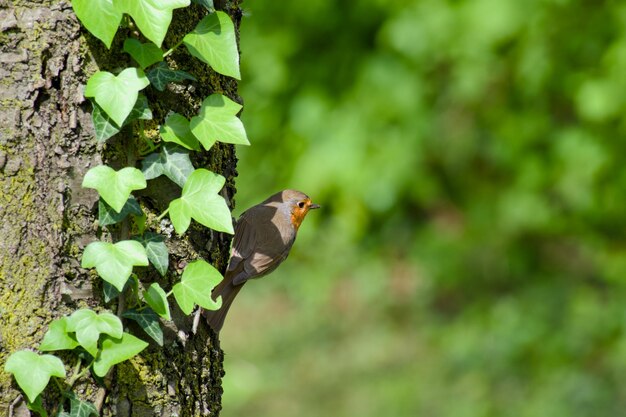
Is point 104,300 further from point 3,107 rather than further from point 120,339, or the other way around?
point 3,107

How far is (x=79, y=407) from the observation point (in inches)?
75.1

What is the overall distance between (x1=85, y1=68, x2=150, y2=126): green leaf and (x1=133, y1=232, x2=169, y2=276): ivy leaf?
28 centimetres

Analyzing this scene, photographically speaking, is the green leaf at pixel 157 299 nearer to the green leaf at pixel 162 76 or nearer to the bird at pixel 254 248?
the bird at pixel 254 248

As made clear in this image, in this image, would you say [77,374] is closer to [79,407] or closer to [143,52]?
[79,407]

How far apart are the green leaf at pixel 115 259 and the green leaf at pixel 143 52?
388 millimetres

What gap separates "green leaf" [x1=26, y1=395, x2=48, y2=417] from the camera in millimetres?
1854

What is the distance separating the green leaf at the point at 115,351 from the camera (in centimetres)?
190

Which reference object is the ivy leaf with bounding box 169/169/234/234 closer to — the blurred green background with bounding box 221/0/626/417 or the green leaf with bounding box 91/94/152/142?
the green leaf with bounding box 91/94/152/142

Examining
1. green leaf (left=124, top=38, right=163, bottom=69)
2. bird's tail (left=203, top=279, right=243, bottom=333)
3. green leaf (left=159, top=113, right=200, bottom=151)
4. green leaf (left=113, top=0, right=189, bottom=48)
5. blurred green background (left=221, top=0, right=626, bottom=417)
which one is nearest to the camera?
green leaf (left=113, top=0, right=189, bottom=48)

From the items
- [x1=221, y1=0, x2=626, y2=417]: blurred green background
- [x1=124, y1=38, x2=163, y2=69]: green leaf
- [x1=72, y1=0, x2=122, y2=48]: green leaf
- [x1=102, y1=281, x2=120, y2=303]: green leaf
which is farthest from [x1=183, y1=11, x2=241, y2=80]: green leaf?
[x1=221, y1=0, x2=626, y2=417]: blurred green background

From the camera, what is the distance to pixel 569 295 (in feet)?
24.4

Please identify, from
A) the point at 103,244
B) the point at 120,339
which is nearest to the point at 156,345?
the point at 120,339

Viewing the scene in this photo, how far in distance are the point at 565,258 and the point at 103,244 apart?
648cm

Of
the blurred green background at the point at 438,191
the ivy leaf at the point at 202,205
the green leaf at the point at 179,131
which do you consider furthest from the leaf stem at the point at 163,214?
the blurred green background at the point at 438,191
